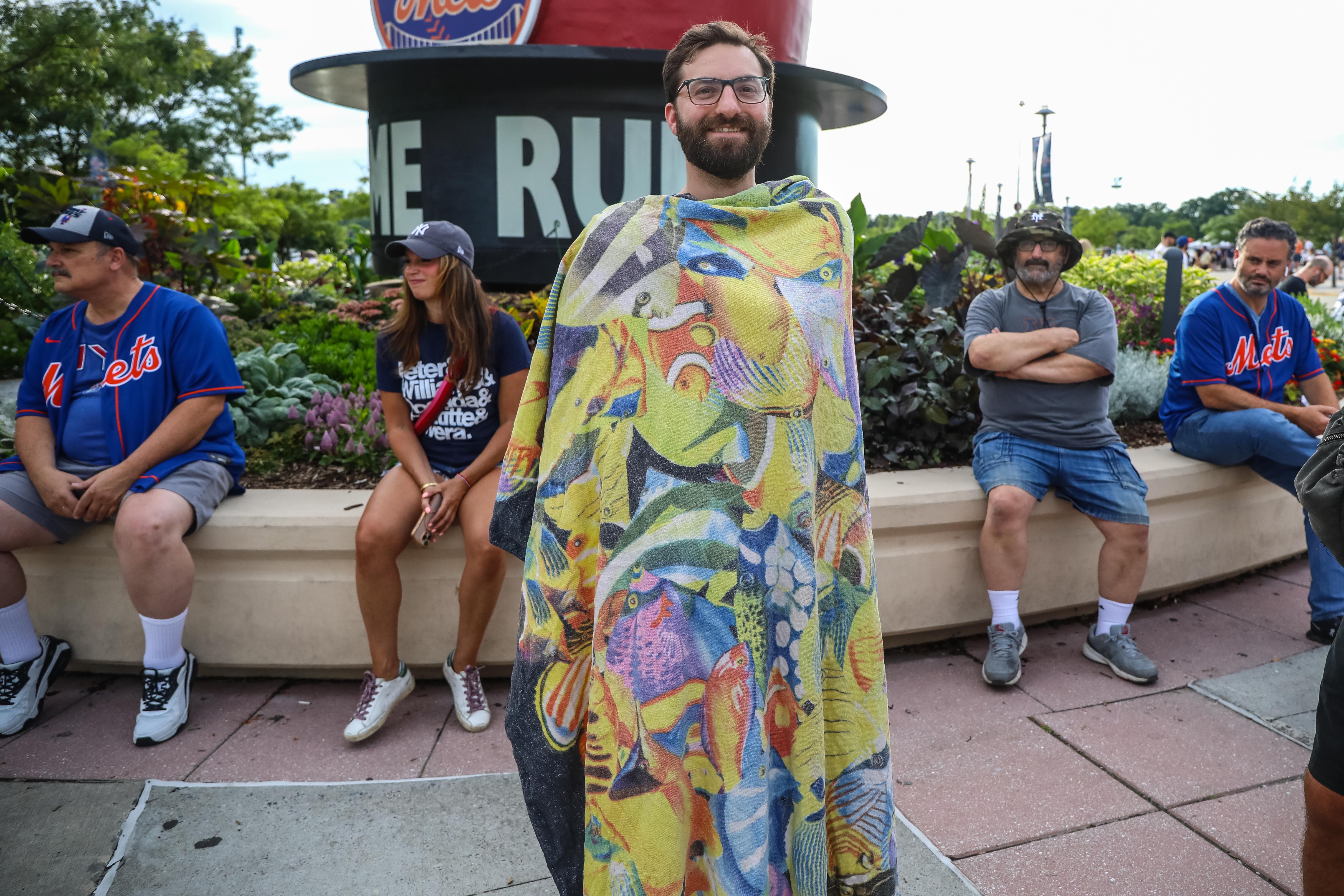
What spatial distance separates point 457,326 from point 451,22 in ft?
13.0

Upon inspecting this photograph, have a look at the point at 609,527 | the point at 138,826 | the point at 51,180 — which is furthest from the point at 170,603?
the point at 51,180

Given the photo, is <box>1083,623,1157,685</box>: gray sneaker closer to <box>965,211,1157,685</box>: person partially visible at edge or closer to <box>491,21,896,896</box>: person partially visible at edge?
<box>965,211,1157,685</box>: person partially visible at edge

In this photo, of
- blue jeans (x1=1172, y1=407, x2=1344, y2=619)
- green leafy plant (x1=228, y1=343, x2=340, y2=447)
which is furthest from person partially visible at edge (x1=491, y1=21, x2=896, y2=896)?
blue jeans (x1=1172, y1=407, x2=1344, y2=619)

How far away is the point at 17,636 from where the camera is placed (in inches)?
121

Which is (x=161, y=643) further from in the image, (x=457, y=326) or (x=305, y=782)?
(x=457, y=326)

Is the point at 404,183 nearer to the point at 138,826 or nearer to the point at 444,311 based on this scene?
the point at 444,311

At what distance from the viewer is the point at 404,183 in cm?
658

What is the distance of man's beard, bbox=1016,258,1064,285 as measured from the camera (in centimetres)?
370

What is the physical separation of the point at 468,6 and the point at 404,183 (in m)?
1.32

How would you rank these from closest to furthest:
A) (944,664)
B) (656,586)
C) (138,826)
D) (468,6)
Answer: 1. (656,586)
2. (138,826)
3. (944,664)
4. (468,6)

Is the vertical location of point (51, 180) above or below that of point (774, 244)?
above

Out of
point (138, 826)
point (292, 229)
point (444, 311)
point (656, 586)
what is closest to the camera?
point (656, 586)

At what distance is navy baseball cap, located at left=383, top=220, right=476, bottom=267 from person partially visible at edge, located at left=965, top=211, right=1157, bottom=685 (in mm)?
2107

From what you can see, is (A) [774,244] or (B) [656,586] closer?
(B) [656,586]
